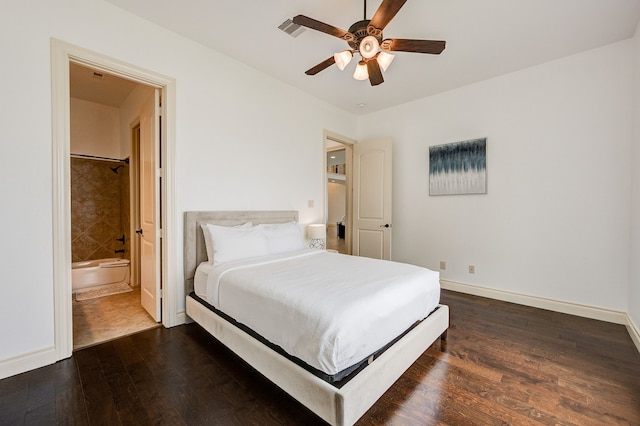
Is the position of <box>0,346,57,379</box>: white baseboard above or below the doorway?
below

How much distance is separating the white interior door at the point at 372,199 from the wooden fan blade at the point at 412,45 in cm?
229

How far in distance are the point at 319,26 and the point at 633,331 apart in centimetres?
374

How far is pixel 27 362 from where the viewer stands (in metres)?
1.93

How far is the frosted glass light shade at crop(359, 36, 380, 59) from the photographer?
2.02 m

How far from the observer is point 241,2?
2262mm

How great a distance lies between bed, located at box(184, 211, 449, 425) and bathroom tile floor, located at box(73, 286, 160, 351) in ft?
1.94

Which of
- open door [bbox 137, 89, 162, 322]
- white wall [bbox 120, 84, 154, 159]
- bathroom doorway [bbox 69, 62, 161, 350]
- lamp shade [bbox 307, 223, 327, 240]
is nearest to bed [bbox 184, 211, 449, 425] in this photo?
open door [bbox 137, 89, 162, 322]

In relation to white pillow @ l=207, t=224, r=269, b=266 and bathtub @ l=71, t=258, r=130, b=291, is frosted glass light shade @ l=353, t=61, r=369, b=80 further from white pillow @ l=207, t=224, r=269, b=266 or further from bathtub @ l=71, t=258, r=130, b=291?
bathtub @ l=71, t=258, r=130, b=291

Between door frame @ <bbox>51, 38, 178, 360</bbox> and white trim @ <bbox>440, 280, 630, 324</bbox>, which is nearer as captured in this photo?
door frame @ <bbox>51, 38, 178, 360</bbox>

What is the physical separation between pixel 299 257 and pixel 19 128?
7.76 feet

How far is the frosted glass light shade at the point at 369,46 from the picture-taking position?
202 centimetres

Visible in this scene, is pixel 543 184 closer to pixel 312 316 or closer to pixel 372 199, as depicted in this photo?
pixel 372 199

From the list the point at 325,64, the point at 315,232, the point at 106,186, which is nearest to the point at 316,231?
the point at 315,232

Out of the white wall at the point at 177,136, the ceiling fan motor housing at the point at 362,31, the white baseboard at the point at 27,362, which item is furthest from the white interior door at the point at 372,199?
the white baseboard at the point at 27,362
